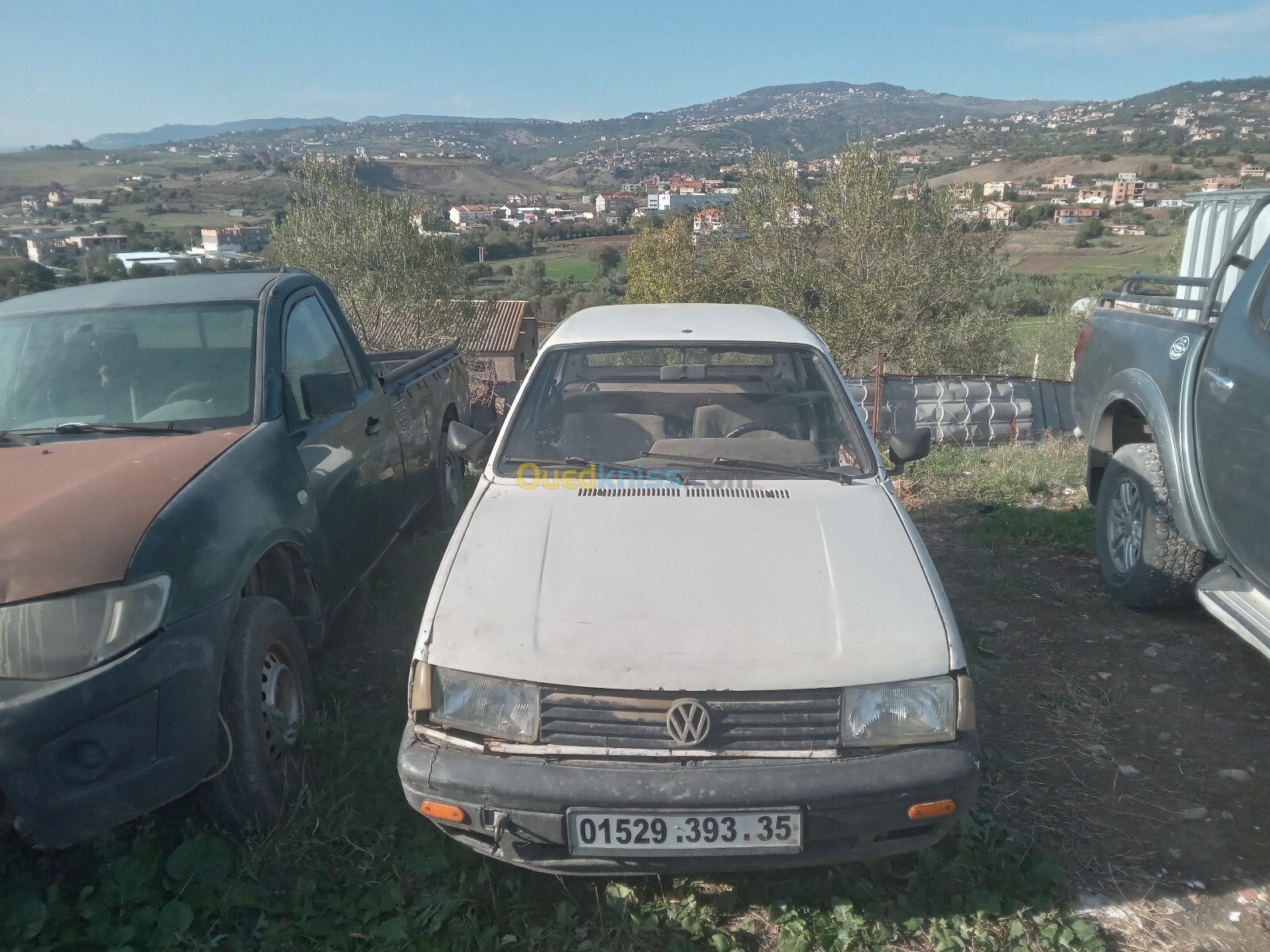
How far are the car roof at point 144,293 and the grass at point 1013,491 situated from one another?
470 cm

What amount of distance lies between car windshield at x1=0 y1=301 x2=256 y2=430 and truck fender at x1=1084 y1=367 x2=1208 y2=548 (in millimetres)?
4087

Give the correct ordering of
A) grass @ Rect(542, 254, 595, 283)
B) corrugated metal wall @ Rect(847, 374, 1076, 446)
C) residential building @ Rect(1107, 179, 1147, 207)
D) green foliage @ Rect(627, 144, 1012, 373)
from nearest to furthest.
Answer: corrugated metal wall @ Rect(847, 374, 1076, 446)
green foliage @ Rect(627, 144, 1012, 373)
grass @ Rect(542, 254, 595, 283)
residential building @ Rect(1107, 179, 1147, 207)

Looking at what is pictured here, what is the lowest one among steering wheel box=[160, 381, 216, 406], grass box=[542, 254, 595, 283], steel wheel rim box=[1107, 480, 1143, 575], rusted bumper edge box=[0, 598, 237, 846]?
grass box=[542, 254, 595, 283]

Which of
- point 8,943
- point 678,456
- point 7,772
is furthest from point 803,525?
point 8,943

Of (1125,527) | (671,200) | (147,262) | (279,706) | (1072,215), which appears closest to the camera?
(279,706)

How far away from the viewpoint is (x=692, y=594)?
250 centimetres

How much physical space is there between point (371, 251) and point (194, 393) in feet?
90.8

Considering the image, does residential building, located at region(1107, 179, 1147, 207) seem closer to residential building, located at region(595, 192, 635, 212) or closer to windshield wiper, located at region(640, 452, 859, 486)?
residential building, located at region(595, 192, 635, 212)

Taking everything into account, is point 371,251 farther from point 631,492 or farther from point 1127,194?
point 1127,194

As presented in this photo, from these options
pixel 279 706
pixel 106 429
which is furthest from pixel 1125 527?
pixel 106 429

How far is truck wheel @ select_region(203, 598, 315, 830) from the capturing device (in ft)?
8.42

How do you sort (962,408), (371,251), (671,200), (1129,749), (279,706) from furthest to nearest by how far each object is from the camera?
(671,200) < (371,251) < (962,408) < (1129,749) < (279,706)

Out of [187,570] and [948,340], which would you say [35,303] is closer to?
[187,570]

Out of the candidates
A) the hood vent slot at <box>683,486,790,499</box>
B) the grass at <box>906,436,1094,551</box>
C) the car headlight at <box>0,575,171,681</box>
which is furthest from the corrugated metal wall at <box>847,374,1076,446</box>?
the car headlight at <box>0,575,171,681</box>
